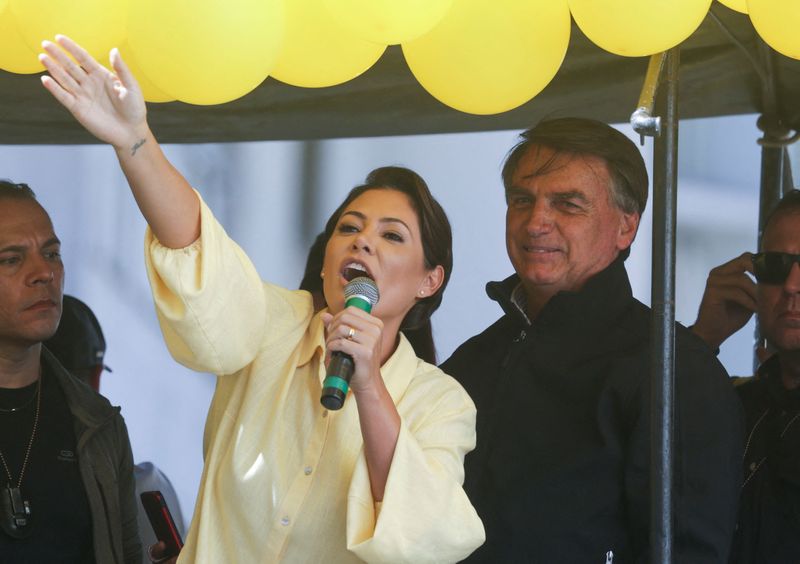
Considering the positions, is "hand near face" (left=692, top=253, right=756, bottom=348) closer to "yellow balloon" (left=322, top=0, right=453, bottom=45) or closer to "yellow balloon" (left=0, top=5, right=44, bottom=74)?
"yellow balloon" (left=322, top=0, right=453, bottom=45)

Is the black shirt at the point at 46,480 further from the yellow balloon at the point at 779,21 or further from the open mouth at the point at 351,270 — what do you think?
the yellow balloon at the point at 779,21

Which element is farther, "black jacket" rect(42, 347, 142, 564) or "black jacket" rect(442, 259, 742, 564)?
"black jacket" rect(42, 347, 142, 564)

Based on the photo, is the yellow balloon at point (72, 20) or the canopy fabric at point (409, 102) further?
the canopy fabric at point (409, 102)

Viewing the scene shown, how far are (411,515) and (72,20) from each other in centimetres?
90

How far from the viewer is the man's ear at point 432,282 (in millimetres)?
2018

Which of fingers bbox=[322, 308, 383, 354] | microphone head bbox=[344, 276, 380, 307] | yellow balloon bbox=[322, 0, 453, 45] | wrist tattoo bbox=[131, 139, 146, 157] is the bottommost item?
fingers bbox=[322, 308, 383, 354]

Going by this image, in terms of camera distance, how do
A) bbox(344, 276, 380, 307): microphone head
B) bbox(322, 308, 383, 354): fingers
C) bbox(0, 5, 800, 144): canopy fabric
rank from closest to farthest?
1. bbox(322, 308, 383, 354): fingers
2. bbox(344, 276, 380, 307): microphone head
3. bbox(0, 5, 800, 144): canopy fabric

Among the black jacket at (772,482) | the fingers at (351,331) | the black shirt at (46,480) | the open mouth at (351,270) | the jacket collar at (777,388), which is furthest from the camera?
the black shirt at (46,480)

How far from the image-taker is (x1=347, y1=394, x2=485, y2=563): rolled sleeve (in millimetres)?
1655

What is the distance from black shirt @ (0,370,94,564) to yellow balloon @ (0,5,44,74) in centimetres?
82

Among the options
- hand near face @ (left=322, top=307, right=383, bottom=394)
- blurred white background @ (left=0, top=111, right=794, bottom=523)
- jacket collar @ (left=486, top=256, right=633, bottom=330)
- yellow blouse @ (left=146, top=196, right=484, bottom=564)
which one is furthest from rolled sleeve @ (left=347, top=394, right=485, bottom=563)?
blurred white background @ (left=0, top=111, right=794, bottom=523)

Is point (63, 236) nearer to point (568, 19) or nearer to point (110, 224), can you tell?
point (110, 224)

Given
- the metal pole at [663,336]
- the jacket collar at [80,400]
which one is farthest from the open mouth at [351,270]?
the jacket collar at [80,400]

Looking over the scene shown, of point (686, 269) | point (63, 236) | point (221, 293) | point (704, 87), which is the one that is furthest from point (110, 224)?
point (221, 293)
